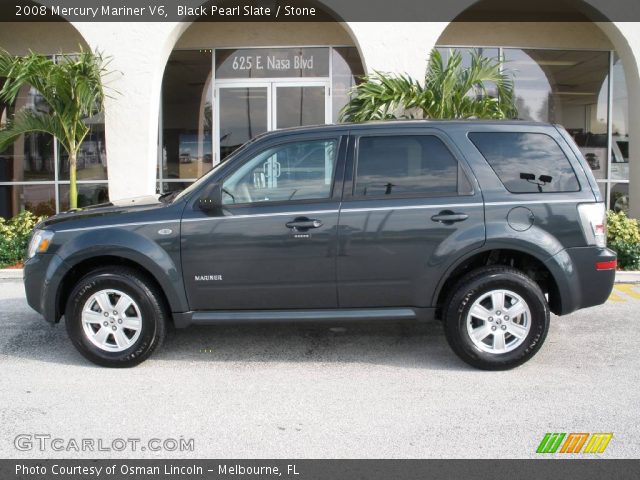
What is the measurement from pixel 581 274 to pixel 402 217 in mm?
1463

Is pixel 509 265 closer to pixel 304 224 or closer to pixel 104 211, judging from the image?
pixel 304 224

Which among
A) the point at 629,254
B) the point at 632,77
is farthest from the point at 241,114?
the point at 629,254

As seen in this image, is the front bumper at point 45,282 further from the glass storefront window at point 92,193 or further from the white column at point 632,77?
the white column at point 632,77

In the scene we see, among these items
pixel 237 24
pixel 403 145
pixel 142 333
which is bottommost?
pixel 142 333

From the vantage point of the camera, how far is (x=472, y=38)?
1200cm

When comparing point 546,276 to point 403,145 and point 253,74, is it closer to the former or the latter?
point 403,145

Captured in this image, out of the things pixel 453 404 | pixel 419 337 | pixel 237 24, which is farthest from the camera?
pixel 237 24

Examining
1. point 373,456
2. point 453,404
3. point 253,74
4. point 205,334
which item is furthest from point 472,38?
point 373,456

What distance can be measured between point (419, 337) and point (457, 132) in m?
1.98

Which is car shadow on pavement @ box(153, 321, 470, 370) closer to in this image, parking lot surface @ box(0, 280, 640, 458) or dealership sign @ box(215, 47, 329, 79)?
parking lot surface @ box(0, 280, 640, 458)

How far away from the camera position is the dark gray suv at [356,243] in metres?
4.87

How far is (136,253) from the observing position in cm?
489

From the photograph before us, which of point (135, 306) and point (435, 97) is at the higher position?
point (435, 97)

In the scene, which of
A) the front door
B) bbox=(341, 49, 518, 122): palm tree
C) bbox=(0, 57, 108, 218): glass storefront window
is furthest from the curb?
the front door
